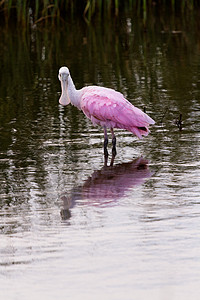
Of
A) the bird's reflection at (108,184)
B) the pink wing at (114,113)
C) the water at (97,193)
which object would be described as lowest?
the bird's reflection at (108,184)

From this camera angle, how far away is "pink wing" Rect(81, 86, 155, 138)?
8328 millimetres

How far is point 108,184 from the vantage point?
23.0 ft

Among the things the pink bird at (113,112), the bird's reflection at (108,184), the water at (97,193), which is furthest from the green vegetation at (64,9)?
the bird's reflection at (108,184)

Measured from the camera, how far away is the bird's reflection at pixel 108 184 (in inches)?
252

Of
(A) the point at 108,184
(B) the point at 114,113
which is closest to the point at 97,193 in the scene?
(A) the point at 108,184

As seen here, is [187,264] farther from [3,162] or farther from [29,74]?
[29,74]

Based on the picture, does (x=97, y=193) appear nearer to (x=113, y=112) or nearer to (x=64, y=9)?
(x=113, y=112)

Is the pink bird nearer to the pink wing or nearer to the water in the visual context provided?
the pink wing

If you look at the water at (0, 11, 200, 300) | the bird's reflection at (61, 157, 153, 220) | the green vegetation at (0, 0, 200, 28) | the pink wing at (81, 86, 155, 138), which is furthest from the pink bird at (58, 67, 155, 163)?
the green vegetation at (0, 0, 200, 28)

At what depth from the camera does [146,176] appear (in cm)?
719

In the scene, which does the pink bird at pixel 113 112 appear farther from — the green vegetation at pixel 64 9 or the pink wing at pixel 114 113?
the green vegetation at pixel 64 9

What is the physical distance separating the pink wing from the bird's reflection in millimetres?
600

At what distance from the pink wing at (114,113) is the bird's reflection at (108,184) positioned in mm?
600

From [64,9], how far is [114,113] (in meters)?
14.5
